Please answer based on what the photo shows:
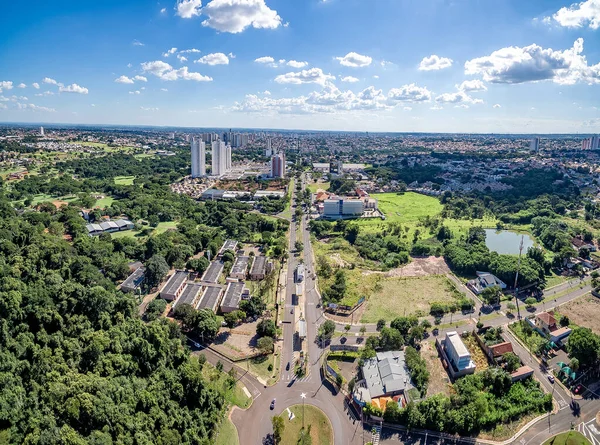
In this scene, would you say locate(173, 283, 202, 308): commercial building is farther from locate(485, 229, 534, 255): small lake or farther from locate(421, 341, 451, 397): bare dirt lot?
locate(485, 229, 534, 255): small lake

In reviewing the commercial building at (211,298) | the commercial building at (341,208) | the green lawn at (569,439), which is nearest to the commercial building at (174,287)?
the commercial building at (211,298)

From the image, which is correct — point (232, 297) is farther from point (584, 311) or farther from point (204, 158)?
point (204, 158)

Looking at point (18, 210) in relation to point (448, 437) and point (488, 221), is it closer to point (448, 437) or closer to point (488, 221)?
point (448, 437)

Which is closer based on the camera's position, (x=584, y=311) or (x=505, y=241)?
(x=584, y=311)

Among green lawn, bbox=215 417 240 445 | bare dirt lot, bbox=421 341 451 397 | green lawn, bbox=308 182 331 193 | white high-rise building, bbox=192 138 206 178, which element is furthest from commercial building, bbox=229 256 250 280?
white high-rise building, bbox=192 138 206 178

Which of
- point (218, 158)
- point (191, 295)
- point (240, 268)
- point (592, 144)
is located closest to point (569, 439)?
point (191, 295)

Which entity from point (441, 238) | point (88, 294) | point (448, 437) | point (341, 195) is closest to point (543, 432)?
point (448, 437)
